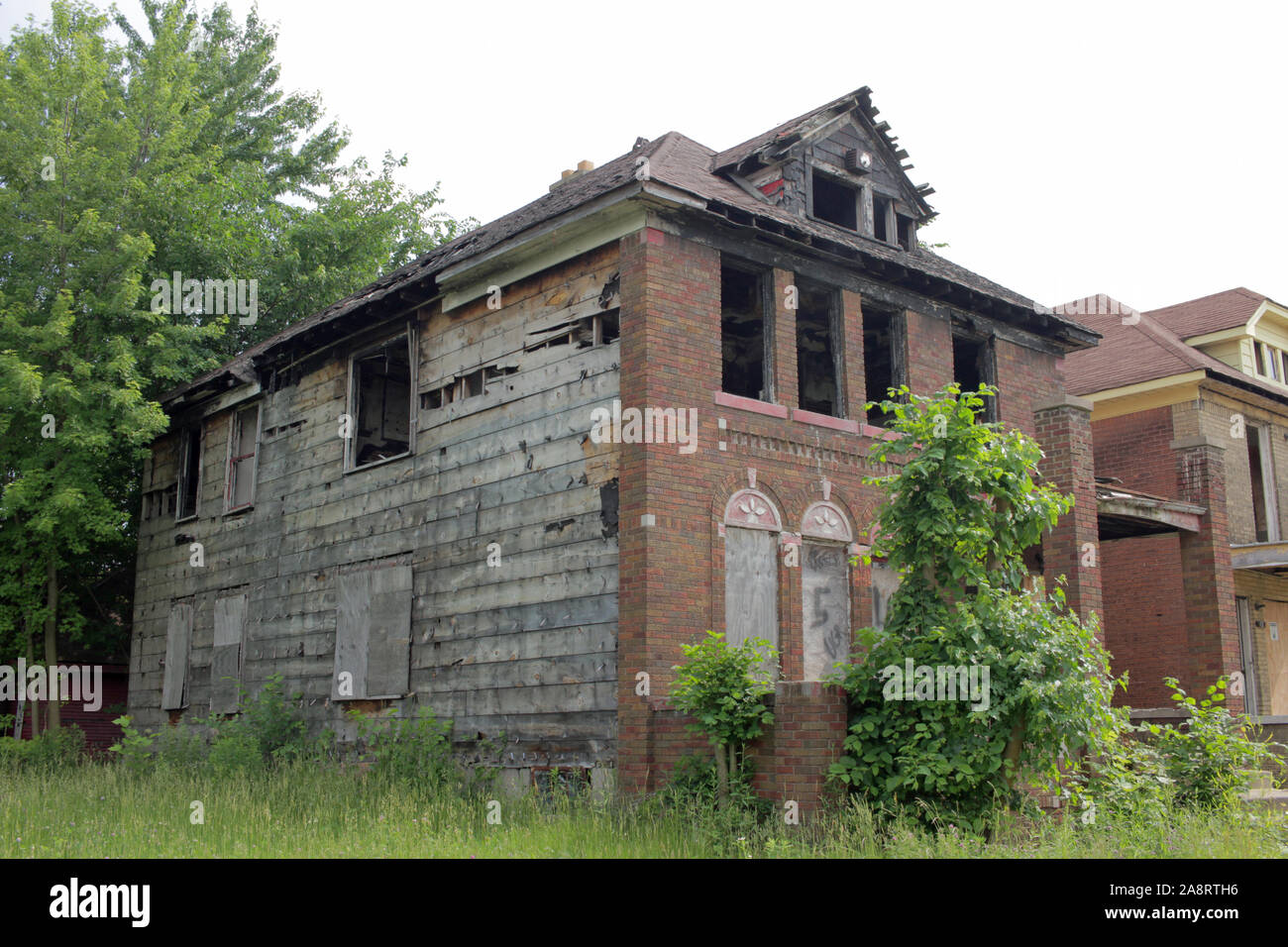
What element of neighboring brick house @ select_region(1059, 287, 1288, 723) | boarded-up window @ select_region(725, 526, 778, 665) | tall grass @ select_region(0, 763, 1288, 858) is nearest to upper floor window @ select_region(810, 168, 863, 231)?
boarded-up window @ select_region(725, 526, 778, 665)

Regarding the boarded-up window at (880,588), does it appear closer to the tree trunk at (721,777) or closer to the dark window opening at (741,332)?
the dark window opening at (741,332)

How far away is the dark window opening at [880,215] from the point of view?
16.0 meters

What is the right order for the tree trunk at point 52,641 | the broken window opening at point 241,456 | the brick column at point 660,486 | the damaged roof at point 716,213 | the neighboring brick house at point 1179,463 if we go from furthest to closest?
1. the neighboring brick house at point 1179,463
2. the tree trunk at point 52,641
3. the broken window opening at point 241,456
4. the damaged roof at point 716,213
5. the brick column at point 660,486

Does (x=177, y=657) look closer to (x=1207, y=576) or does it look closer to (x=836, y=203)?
(x=836, y=203)

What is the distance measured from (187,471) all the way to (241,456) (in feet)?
6.98

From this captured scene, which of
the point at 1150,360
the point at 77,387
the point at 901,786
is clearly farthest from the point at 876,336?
the point at 77,387

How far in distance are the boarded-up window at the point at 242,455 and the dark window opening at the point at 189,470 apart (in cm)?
148

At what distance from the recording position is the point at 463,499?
14.2 metres

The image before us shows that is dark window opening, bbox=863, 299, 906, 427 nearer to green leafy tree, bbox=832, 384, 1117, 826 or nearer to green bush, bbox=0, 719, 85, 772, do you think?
green leafy tree, bbox=832, 384, 1117, 826

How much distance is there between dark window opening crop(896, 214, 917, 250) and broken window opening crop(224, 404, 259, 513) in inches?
424

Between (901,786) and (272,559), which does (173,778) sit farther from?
(901,786)

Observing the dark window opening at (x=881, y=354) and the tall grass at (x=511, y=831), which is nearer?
the tall grass at (x=511, y=831)

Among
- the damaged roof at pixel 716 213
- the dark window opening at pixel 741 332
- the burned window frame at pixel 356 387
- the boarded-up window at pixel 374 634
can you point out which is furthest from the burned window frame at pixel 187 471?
the dark window opening at pixel 741 332

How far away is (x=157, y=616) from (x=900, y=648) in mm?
15479
